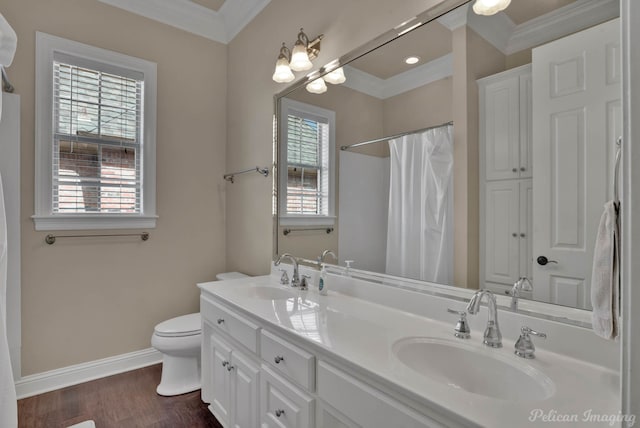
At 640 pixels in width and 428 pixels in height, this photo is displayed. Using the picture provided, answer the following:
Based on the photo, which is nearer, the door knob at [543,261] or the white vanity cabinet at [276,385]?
the white vanity cabinet at [276,385]

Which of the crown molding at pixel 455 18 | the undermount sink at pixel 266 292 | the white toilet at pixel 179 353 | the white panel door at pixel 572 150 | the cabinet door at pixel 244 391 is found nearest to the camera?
the white panel door at pixel 572 150

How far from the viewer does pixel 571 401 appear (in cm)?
75

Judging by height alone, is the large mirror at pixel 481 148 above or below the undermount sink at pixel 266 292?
above

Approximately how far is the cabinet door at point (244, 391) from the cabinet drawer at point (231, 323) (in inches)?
3.4

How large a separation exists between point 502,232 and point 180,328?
2.02 m

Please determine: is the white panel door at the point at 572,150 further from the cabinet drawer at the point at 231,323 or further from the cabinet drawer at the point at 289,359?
the cabinet drawer at the point at 231,323

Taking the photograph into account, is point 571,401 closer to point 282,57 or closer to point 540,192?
point 540,192

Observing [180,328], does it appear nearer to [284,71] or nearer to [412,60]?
[284,71]

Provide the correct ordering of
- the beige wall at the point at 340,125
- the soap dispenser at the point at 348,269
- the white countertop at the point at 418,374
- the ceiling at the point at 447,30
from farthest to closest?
the soap dispenser at the point at 348,269, the beige wall at the point at 340,125, the ceiling at the point at 447,30, the white countertop at the point at 418,374

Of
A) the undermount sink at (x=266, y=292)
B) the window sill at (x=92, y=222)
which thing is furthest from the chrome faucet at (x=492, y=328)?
the window sill at (x=92, y=222)

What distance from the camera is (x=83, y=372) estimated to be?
236cm

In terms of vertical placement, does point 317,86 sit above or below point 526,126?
above

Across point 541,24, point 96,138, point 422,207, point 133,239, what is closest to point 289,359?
point 422,207

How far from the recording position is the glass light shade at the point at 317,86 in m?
1.96
